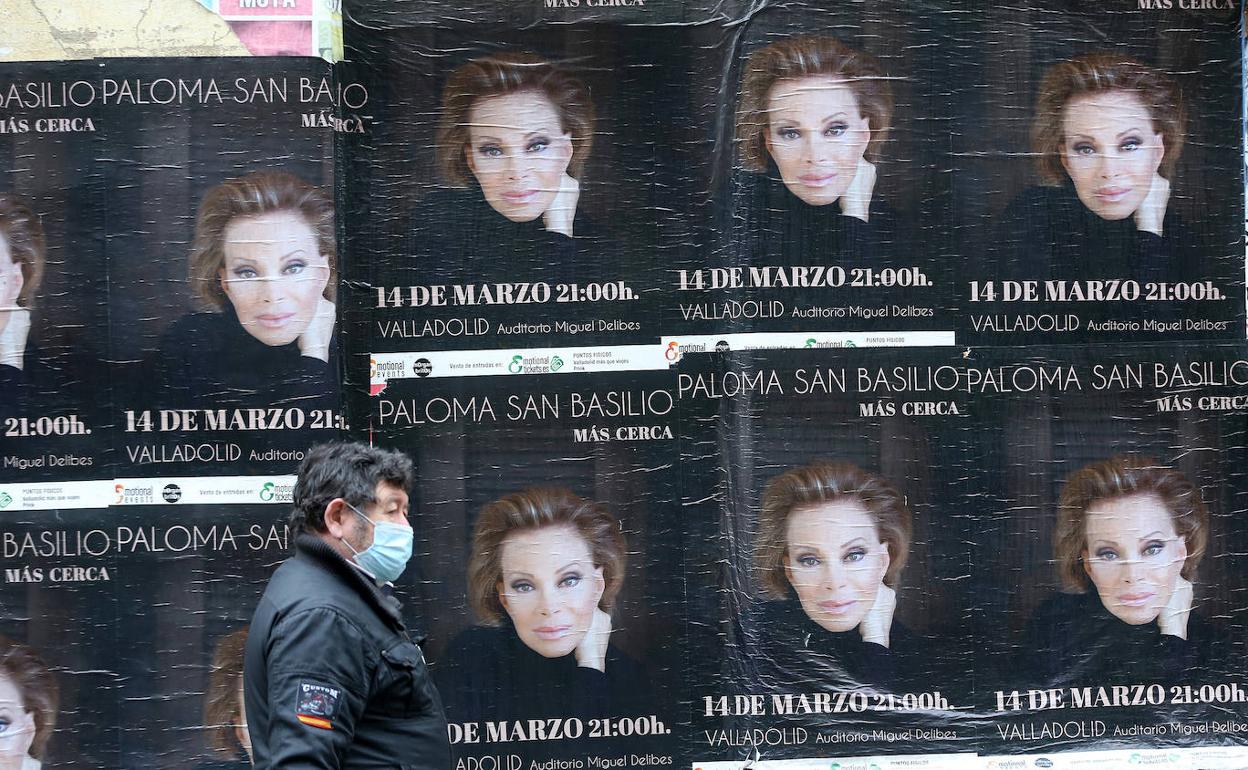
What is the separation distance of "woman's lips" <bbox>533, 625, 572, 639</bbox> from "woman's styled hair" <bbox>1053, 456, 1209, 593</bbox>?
1887 millimetres

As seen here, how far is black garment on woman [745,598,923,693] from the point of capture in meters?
4.25

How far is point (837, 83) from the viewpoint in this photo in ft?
14.3

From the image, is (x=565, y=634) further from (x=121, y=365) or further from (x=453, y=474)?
(x=121, y=365)

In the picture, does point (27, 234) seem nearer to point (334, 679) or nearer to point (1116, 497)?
point (334, 679)

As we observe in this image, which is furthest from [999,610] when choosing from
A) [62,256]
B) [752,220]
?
[62,256]

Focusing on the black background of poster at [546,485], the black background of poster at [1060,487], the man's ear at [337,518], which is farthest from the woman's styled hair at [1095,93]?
the man's ear at [337,518]

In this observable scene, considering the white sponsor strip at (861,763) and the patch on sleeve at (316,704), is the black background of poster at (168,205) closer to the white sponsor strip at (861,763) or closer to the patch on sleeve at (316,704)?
the patch on sleeve at (316,704)

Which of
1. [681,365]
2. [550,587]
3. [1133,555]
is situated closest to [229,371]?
[550,587]

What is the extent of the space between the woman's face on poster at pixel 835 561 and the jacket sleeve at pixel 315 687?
2.22 metres

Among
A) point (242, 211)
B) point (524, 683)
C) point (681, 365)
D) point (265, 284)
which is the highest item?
point (242, 211)

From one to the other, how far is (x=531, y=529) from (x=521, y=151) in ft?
4.70

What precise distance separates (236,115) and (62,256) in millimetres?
815

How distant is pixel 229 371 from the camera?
13.6 ft

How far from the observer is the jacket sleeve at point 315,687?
2273 mm
